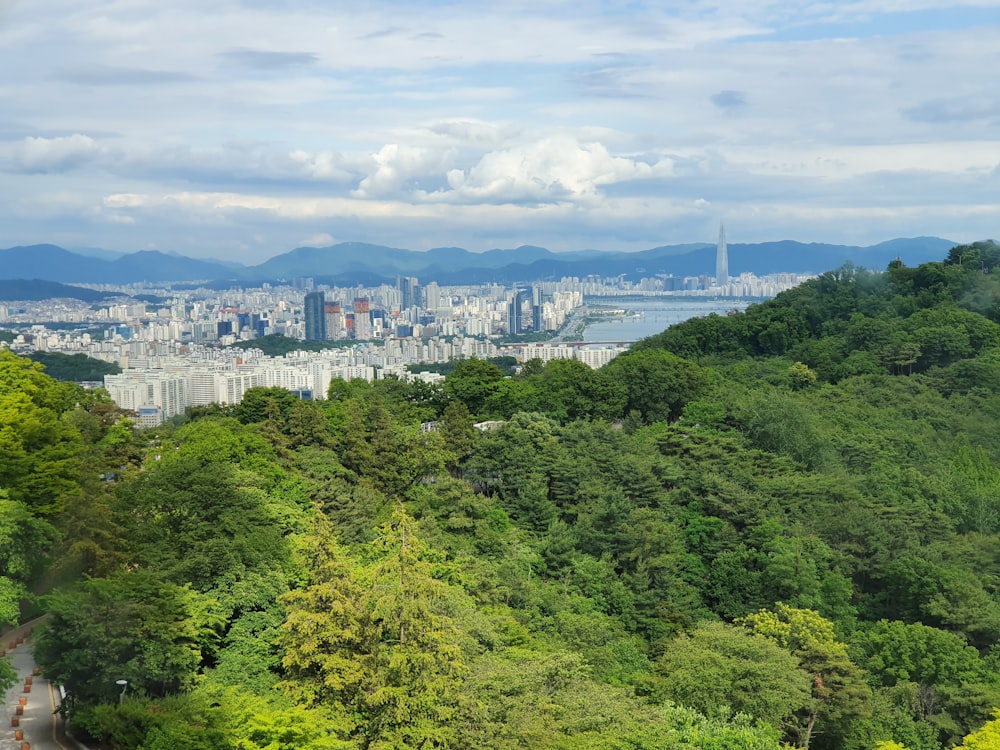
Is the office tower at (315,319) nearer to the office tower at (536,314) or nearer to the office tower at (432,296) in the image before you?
the office tower at (536,314)

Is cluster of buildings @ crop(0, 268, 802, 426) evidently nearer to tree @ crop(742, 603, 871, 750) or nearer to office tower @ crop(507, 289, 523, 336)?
office tower @ crop(507, 289, 523, 336)

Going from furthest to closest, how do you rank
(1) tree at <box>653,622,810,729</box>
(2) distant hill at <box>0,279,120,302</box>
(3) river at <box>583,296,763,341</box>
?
(3) river at <box>583,296,763,341</box> < (2) distant hill at <box>0,279,120,302</box> < (1) tree at <box>653,622,810,729</box>

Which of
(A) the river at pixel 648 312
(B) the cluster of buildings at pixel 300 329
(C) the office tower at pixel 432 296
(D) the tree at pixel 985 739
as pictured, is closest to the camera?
(D) the tree at pixel 985 739

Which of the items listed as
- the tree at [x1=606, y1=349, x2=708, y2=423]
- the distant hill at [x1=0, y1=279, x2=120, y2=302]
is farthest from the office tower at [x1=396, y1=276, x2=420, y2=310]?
the tree at [x1=606, y1=349, x2=708, y2=423]

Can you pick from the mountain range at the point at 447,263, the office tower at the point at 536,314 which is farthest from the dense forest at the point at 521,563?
the office tower at the point at 536,314

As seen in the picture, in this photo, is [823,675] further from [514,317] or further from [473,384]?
[514,317]

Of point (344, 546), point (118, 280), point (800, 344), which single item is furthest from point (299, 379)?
point (118, 280)

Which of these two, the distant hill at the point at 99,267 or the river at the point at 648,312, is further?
the distant hill at the point at 99,267
